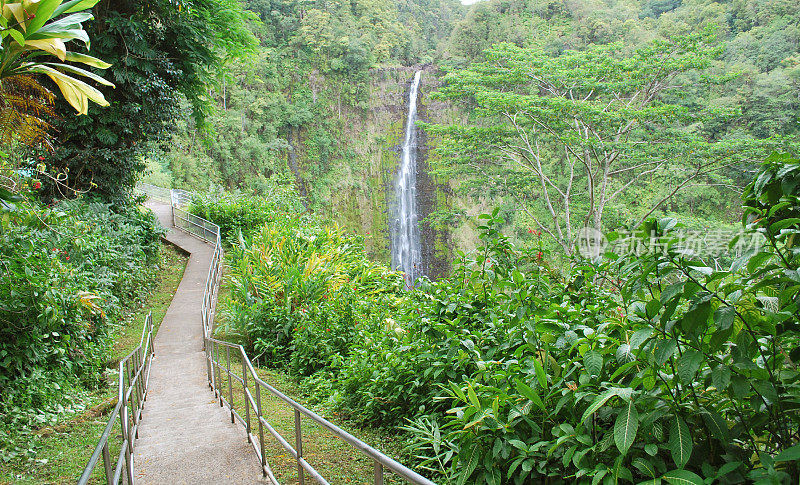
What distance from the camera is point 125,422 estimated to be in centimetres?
271

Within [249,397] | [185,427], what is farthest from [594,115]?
[185,427]

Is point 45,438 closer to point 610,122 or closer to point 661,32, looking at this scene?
point 610,122

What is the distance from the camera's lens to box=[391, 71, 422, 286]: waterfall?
24.5 m

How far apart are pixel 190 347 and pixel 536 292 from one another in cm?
638

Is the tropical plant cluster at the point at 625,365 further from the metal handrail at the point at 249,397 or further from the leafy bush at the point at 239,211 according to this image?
the leafy bush at the point at 239,211

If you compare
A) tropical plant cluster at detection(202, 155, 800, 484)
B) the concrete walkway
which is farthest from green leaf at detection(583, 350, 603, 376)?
the concrete walkway

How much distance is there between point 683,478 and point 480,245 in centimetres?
422

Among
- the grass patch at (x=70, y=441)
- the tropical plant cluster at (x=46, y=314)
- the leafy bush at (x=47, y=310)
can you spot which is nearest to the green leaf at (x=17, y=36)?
the tropical plant cluster at (x=46, y=314)

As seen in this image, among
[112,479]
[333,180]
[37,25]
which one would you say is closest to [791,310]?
[112,479]

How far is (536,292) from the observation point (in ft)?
9.07

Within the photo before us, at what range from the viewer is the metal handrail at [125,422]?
68.7 inches

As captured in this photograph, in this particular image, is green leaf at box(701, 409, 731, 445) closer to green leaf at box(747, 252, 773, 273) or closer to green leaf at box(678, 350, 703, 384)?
green leaf at box(678, 350, 703, 384)

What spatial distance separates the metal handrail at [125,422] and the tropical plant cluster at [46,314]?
729 mm

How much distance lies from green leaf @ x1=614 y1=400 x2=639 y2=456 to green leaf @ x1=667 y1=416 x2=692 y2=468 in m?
0.12
